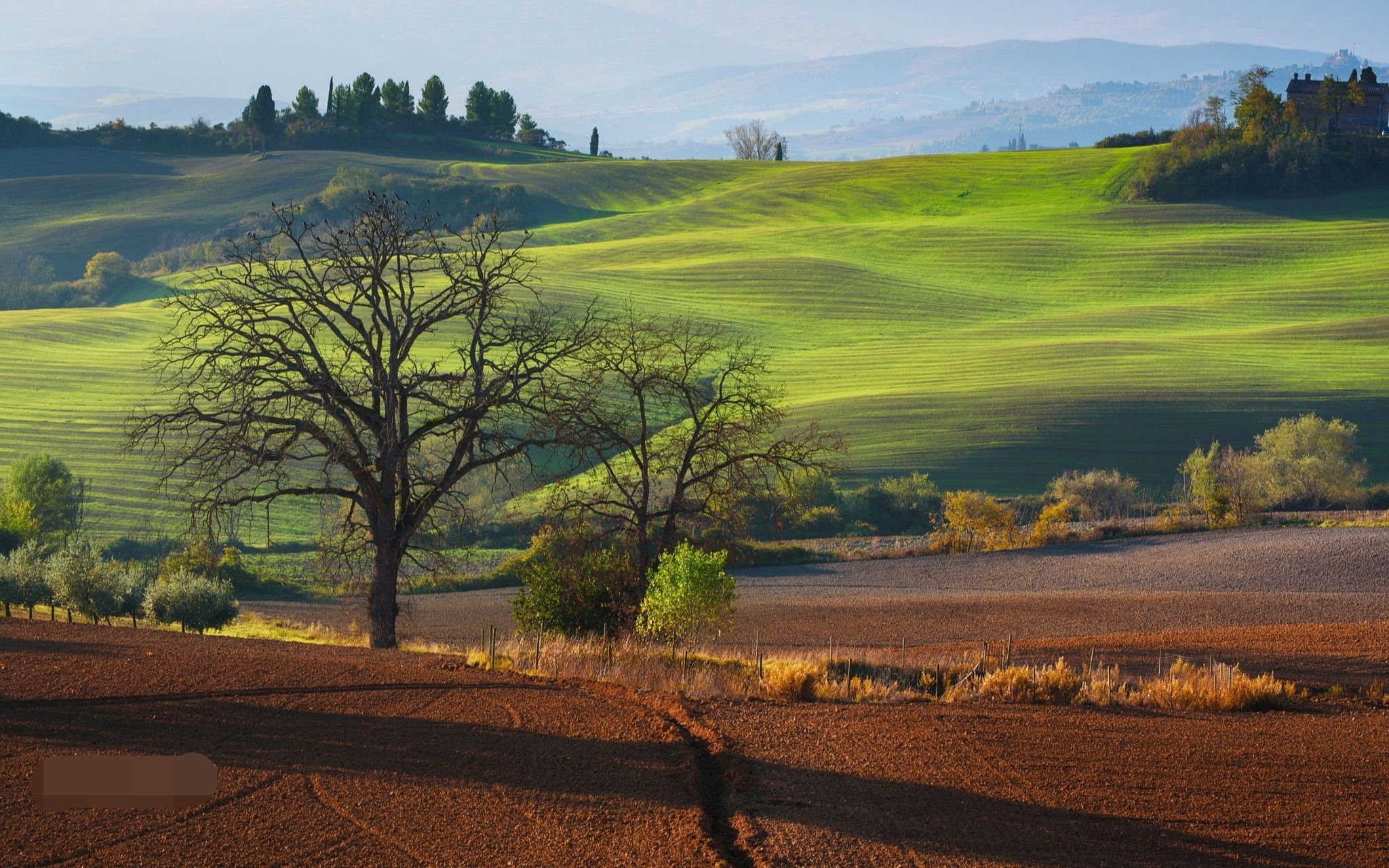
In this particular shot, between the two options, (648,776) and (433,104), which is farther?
(433,104)

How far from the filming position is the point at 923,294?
3162 inches

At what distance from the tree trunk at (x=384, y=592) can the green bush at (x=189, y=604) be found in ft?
13.9

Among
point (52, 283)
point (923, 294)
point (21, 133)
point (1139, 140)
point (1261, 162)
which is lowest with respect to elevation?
point (52, 283)

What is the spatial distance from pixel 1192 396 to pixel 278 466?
143ft

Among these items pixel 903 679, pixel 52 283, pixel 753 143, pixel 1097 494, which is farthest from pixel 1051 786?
pixel 753 143

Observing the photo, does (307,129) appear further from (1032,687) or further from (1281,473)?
(1032,687)

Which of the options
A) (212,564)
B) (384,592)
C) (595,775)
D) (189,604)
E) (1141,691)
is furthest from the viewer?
(212,564)

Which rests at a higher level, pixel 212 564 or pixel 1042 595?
pixel 1042 595

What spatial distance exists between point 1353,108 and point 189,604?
125 metres

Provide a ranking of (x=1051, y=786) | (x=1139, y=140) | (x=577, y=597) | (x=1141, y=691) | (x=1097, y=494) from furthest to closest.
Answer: (x=1139, y=140) < (x=1097, y=494) < (x=577, y=597) < (x=1141, y=691) < (x=1051, y=786)

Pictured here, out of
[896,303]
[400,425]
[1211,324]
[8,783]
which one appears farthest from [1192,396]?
[8,783]

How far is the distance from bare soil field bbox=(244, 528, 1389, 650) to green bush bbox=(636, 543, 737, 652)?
14.6 feet

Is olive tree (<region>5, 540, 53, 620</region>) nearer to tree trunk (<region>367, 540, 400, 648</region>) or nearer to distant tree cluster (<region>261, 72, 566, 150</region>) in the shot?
tree trunk (<region>367, 540, 400, 648</region>)

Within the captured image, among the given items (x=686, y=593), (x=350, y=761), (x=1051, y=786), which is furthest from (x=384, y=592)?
(x=1051, y=786)
